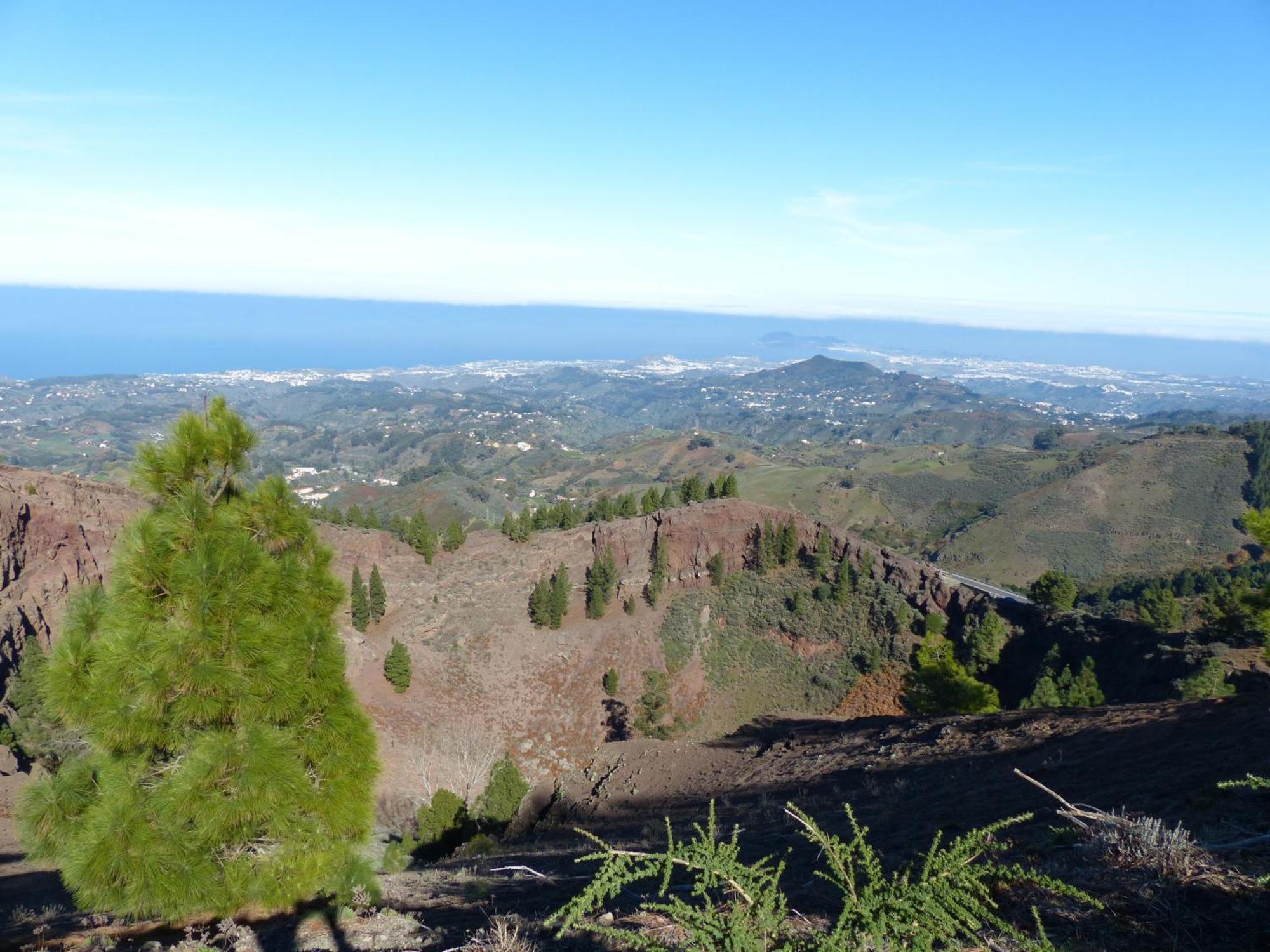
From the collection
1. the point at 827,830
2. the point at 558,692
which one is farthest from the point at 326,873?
the point at 558,692

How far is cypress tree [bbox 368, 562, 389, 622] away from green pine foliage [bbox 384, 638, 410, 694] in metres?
4.66

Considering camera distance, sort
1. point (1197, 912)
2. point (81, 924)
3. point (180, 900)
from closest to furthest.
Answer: point (1197, 912), point (180, 900), point (81, 924)

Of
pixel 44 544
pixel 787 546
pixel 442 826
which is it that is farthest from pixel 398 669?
pixel 787 546

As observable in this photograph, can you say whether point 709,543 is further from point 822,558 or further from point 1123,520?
point 1123,520

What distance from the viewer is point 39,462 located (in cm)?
12825

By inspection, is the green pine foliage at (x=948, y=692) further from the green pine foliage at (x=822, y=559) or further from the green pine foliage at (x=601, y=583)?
the green pine foliage at (x=601, y=583)

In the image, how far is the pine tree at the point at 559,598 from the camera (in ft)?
137

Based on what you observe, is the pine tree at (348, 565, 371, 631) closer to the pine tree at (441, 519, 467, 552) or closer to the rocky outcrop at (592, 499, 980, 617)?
the pine tree at (441, 519, 467, 552)

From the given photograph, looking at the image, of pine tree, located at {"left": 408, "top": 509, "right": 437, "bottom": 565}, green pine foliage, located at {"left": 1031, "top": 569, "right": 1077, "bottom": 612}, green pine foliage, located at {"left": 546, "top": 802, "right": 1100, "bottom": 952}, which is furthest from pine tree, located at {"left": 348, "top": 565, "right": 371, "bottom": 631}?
green pine foliage, located at {"left": 1031, "top": 569, "right": 1077, "bottom": 612}

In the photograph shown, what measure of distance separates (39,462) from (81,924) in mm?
166925

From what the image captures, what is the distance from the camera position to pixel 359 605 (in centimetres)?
3734

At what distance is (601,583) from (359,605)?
15.4m

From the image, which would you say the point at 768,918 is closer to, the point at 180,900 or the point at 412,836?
the point at 180,900

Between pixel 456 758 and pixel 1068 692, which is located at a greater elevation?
pixel 1068 692
